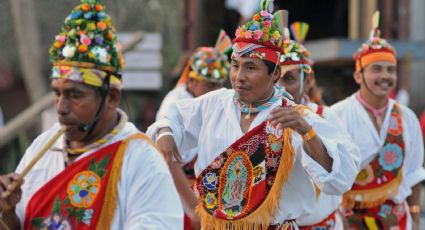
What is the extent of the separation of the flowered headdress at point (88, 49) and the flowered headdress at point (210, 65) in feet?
14.3

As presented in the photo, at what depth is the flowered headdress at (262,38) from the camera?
16.8 ft

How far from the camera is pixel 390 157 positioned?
725cm

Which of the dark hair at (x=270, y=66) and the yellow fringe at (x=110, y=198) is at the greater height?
the dark hair at (x=270, y=66)

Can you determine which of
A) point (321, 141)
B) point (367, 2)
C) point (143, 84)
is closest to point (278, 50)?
Result: point (321, 141)

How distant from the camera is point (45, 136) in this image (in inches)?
163

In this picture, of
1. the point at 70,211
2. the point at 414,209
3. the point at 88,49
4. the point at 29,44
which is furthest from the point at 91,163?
the point at 29,44

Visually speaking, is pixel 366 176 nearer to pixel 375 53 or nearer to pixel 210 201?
pixel 375 53

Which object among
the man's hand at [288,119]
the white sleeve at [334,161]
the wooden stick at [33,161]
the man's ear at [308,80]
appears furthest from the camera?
the man's ear at [308,80]

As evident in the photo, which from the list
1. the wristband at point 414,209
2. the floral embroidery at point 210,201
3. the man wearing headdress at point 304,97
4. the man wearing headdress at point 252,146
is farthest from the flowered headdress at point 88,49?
the wristband at point 414,209

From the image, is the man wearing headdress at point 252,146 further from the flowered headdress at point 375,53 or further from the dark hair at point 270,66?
the flowered headdress at point 375,53

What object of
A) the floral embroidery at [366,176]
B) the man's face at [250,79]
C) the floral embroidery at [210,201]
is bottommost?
the floral embroidery at [366,176]

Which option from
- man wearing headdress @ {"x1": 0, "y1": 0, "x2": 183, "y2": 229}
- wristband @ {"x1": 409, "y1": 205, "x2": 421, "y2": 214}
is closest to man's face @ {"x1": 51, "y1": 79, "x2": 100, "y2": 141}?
man wearing headdress @ {"x1": 0, "y1": 0, "x2": 183, "y2": 229}

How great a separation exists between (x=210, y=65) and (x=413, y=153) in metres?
2.26

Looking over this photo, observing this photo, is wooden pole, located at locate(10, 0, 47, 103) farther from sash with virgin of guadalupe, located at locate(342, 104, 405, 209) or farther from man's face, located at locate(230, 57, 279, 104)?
man's face, located at locate(230, 57, 279, 104)
